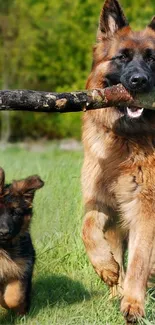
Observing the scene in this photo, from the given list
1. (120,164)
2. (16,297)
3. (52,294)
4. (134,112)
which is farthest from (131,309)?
(134,112)

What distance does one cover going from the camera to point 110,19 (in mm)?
6840

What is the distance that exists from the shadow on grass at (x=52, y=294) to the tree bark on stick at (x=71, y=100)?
5.85 feet

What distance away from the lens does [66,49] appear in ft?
121

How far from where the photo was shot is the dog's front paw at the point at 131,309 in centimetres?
574

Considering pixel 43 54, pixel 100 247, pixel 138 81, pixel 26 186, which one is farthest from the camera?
pixel 43 54

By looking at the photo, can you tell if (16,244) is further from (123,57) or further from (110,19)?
(110,19)

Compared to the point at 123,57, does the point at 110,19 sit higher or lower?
higher

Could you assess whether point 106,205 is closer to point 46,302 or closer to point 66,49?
point 46,302

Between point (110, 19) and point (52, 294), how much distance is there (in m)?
2.56

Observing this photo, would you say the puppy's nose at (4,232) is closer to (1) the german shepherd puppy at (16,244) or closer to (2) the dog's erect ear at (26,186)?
(1) the german shepherd puppy at (16,244)

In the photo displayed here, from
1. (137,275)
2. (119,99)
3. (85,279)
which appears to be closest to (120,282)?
(85,279)

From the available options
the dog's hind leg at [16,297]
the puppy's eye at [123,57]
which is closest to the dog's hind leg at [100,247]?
the dog's hind leg at [16,297]

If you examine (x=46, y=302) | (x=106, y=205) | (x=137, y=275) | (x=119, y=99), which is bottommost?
(x=46, y=302)

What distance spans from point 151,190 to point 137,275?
28.1 inches
